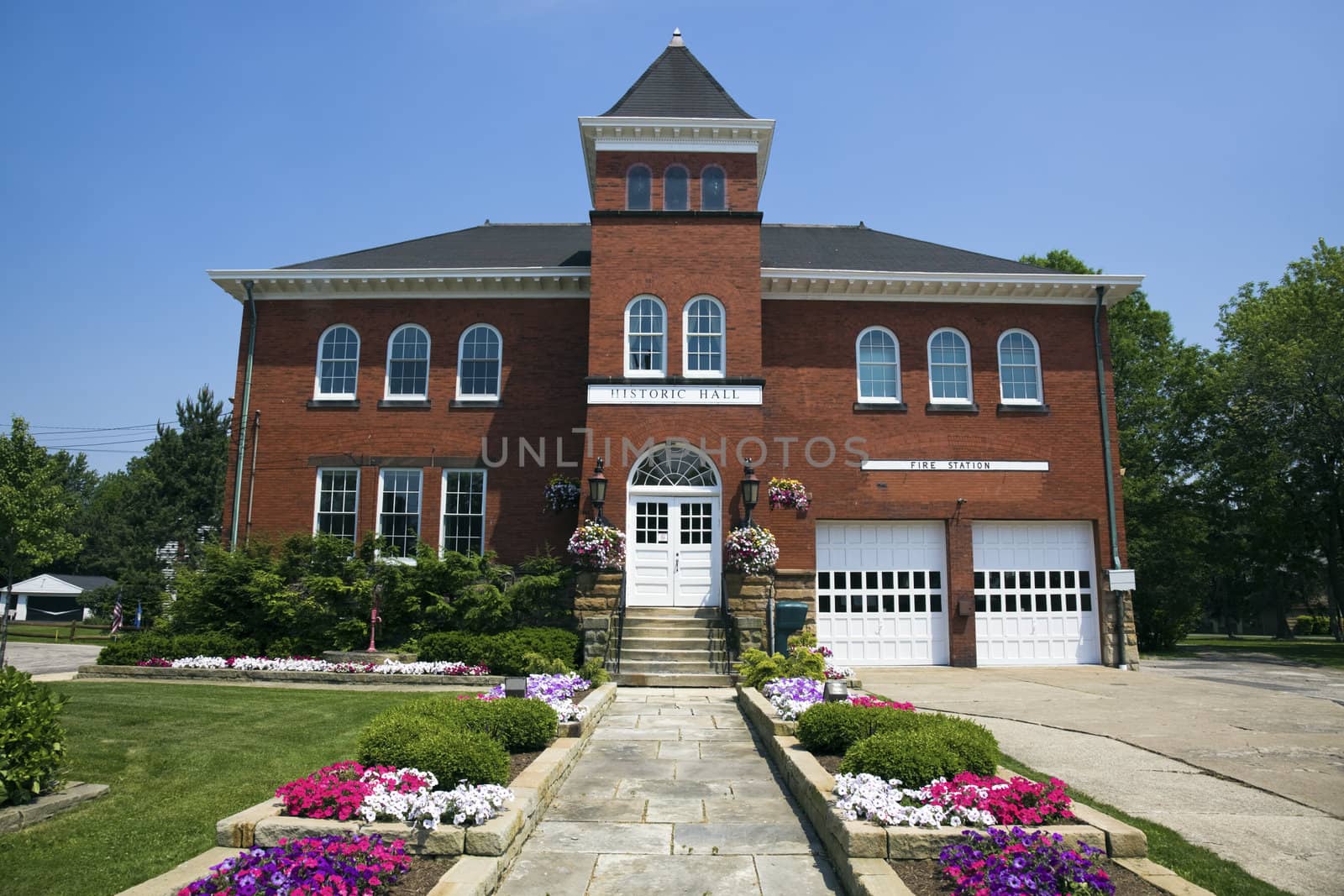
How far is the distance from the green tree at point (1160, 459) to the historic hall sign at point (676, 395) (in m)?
14.4

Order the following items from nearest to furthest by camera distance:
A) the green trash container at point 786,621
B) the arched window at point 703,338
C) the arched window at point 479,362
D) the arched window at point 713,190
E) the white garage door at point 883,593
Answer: the green trash container at point 786,621, the arched window at point 703,338, the arched window at point 713,190, the white garage door at point 883,593, the arched window at point 479,362

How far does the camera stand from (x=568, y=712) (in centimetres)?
876

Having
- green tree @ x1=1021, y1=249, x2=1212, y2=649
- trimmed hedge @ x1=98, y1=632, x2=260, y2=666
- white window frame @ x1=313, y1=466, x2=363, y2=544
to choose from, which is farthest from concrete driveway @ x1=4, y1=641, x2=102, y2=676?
green tree @ x1=1021, y1=249, x2=1212, y2=649

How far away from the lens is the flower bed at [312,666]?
44.4ft

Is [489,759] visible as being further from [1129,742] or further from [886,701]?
[1129,742]

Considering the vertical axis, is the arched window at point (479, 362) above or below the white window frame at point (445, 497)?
above

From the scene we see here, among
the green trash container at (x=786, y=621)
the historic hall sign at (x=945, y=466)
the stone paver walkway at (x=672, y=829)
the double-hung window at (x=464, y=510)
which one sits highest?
the historic hall sign at (x=945, y=466)

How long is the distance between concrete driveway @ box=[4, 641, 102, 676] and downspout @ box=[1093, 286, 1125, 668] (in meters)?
20.6

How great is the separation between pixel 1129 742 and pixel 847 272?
1091cm

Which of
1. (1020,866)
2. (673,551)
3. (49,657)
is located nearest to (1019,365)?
(673,551)

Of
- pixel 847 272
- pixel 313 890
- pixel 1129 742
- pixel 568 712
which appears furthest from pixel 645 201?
pixel 313 890

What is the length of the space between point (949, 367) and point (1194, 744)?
10.5 metres

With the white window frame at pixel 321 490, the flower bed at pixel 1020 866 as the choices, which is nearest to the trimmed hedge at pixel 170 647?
the white window frame at pixel 321 490

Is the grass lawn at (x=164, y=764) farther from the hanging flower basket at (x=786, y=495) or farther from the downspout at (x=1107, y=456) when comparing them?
the downspout at (x=1107, y=456)
